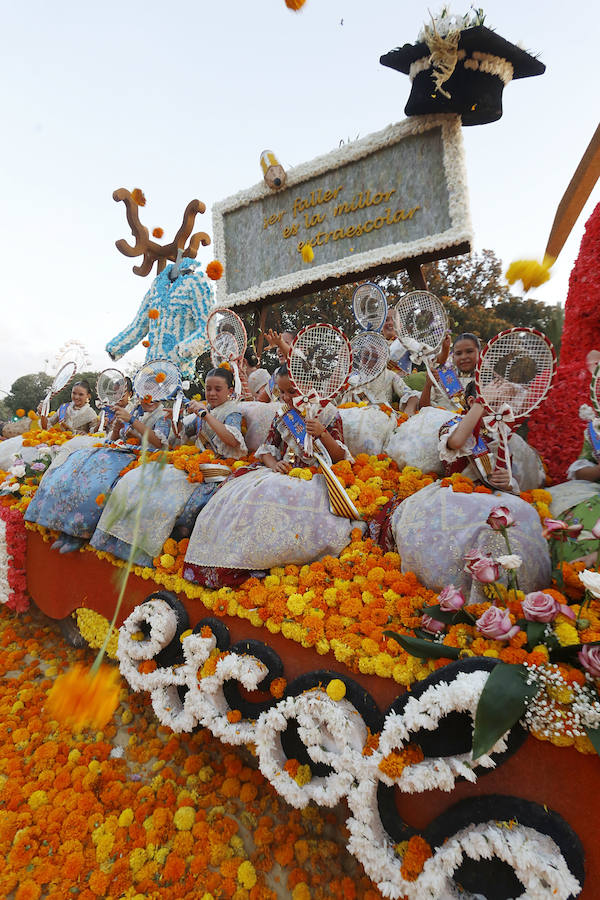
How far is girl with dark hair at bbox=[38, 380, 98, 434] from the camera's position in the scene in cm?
714

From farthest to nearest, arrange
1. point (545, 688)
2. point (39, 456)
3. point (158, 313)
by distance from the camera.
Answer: point (158, 313), point (39, 456), point (545, 688)

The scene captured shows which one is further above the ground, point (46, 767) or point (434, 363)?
point (434, 363)

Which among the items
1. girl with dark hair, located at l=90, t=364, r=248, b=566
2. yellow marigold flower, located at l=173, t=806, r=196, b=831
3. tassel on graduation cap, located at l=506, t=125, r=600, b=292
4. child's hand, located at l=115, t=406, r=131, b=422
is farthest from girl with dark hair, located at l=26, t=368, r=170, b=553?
tassel on graduation cap, located at l=506, t=125, r=600, b=292

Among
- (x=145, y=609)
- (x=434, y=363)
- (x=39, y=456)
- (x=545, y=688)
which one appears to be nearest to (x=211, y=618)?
(x=145, y=609)

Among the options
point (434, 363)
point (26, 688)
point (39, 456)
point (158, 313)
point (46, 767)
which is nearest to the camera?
point (46, 767)

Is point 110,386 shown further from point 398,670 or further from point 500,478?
point 398,670

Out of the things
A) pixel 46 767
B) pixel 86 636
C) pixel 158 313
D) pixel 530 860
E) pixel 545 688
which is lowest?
pixel 46 767

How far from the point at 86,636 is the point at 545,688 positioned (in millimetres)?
3153

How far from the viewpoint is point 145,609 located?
109 inches

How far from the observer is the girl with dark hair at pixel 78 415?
714cm

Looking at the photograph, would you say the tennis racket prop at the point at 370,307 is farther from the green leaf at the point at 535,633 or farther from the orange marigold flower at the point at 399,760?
the orange marigold flower at the point at 399,760

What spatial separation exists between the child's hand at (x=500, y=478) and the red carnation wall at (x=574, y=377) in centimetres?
88

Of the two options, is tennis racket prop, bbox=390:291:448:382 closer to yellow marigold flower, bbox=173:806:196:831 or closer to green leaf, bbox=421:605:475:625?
green leaf, bbox=421:605:475:625

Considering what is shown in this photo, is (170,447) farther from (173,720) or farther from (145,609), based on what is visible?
(173,720)
